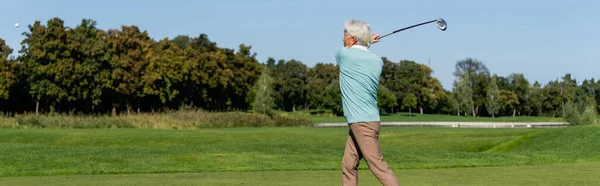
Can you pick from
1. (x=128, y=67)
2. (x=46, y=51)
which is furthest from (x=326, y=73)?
(x=46, y=51)

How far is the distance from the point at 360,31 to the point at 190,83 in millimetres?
78391

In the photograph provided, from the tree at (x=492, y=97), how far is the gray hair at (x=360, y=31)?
117m

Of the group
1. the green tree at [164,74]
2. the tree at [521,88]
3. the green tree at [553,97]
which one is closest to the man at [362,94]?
the green tree at [164,74]

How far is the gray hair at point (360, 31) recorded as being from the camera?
7695 millimetres

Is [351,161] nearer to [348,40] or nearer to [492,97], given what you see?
[348,40]

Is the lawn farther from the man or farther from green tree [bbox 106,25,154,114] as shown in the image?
green tree [bbox 106,25,154,114]

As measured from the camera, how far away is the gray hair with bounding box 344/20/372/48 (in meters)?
7.70

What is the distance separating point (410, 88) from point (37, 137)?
3923 inches

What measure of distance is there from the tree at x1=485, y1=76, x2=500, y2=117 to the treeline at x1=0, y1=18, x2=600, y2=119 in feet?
0.50

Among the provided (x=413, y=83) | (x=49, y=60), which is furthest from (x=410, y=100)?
(x=49, y=60)

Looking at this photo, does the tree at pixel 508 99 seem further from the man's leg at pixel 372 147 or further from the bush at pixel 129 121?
the man's leg at pixel 372 147

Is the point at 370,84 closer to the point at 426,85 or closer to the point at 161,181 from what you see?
the point at 161,181

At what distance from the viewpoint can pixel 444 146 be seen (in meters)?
34.8

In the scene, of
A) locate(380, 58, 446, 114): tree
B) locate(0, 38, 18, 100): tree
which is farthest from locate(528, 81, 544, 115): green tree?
locate(0, 38, 18, 100): tree
